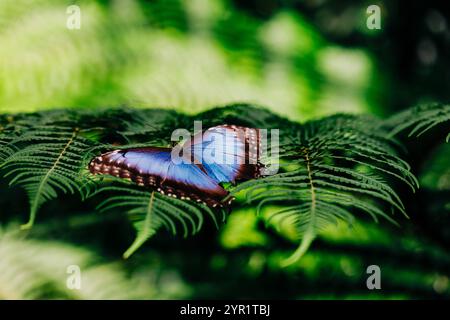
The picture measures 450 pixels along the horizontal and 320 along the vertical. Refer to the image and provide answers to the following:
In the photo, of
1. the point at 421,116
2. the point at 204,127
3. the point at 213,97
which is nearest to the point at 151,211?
the point at 204,127

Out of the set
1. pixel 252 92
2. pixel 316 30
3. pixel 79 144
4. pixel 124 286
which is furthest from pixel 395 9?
pixel 79 144

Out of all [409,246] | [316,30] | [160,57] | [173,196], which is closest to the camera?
[173,196]

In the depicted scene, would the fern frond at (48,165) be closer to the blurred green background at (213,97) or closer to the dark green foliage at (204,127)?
the dark green foliage at (204,127)

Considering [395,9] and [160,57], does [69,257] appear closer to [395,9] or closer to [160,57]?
[160,57]

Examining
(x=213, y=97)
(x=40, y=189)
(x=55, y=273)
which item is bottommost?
(x=55, y=273)

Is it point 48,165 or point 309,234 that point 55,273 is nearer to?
point 48,165

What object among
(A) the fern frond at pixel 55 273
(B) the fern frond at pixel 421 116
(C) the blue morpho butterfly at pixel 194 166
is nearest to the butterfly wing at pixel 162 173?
(C) the blue morpho butterfly at pixel 194 166

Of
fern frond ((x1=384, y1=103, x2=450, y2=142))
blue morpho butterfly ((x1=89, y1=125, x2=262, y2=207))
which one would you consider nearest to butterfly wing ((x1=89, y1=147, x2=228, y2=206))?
blue morpho butterfly ((x1=89, y1=125, x2=262, y2=207))
